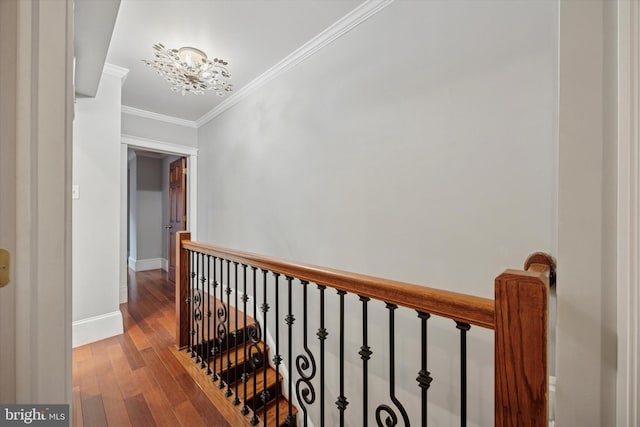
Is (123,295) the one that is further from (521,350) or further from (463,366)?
(521,350)

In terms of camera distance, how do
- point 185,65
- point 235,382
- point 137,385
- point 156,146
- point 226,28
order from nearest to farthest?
point 235,382 → point 137,385 → point 226,28 → point 185,65 → point 156,146

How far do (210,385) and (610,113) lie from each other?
238 centimetres

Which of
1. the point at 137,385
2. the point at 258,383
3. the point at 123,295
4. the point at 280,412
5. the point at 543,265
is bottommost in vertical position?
the point at 280,412

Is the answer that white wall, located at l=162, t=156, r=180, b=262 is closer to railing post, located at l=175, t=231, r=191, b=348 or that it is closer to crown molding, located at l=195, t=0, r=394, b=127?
crown molding, located at l=195, t=0, r=394, b=127

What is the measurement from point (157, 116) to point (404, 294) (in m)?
4.28

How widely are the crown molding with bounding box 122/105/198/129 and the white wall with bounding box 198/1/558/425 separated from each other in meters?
2.35

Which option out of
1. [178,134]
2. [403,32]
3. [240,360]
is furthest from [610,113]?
[178,134]

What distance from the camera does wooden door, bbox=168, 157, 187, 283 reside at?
4371 millimetres

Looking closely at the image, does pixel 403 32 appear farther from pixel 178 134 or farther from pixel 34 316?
pixel 178 134

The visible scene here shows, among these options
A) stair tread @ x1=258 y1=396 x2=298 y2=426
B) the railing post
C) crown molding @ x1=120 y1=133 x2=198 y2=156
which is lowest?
stair tread @ x1=258 y1=396 x2=298 y2=426

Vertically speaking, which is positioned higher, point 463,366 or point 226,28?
point 226,28

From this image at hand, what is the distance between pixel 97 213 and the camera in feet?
8.54

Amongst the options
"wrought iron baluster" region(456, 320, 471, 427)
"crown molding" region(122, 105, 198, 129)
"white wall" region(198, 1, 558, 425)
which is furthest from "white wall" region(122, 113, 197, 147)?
"wrought iron baluster" region(456, 320, 471, 427)

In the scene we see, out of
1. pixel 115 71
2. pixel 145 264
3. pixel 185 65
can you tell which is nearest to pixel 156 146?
pixel 115 71
